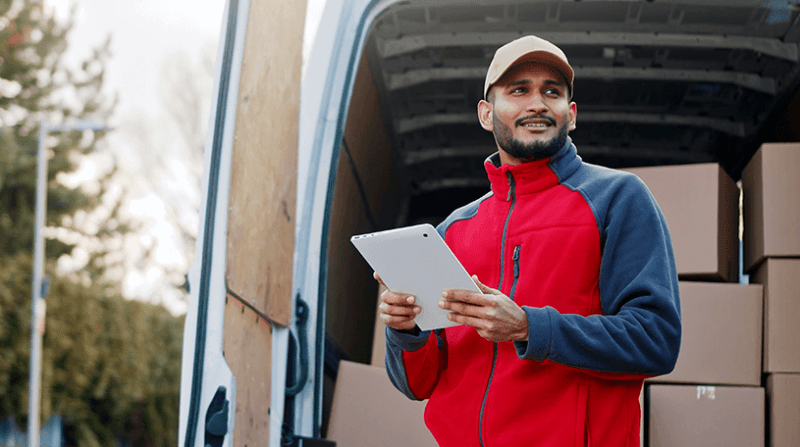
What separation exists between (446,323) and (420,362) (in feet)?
0.64

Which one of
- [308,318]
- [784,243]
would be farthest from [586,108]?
[308,318]

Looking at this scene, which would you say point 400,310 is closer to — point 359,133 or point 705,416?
point 705,416

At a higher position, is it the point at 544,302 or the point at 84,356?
the point at 544,302

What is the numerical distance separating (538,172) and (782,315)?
4.67 feet

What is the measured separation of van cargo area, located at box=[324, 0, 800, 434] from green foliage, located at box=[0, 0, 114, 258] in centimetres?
1123

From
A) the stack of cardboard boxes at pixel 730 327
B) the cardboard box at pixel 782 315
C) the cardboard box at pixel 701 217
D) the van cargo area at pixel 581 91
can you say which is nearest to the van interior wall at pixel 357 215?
the van cargo area at pixel 581 91

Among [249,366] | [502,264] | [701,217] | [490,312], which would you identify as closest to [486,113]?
[502,264]

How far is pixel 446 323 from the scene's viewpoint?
155 centimetres

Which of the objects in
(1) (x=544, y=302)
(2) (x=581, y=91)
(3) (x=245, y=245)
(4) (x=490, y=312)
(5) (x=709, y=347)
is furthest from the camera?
(2) (x=581, y=91)

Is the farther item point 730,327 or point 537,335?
point 730,327

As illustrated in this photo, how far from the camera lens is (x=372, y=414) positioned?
8.95ft

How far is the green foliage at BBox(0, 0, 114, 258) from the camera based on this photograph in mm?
13633

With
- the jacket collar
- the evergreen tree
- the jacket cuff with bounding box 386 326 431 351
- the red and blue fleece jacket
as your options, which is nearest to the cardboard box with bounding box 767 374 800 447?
the red and blue fleece jacket

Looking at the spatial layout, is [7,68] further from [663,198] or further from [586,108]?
[663,198]
